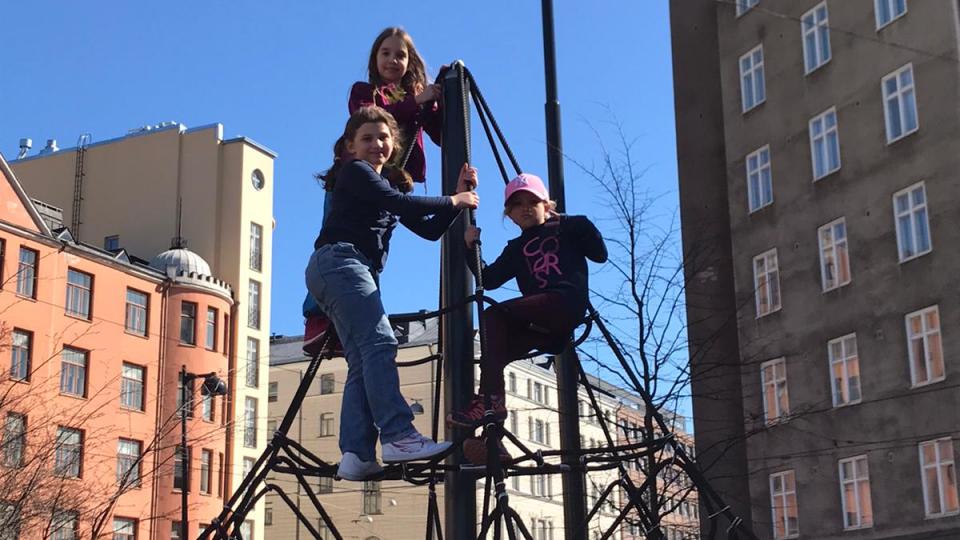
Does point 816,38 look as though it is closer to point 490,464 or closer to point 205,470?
point 205,470

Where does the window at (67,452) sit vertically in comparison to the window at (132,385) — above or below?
below

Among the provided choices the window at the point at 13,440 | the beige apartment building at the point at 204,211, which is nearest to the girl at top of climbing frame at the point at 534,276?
the window at the point at 13,440

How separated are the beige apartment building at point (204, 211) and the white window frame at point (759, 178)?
28656 mm

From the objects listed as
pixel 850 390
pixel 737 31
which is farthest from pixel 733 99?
pixel 850 390

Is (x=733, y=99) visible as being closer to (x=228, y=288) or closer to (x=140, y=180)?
(x=228, y=288)

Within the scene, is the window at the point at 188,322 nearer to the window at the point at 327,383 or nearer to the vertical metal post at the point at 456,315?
the window at the point at 327,383

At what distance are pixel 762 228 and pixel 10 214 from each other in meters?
27.4

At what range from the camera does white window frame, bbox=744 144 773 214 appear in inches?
1547

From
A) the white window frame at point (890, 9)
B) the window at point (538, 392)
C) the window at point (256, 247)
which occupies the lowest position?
the window at point (538, 392)

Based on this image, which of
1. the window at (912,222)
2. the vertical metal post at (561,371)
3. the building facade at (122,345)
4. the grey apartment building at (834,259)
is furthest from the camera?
the building facade at (122,345)

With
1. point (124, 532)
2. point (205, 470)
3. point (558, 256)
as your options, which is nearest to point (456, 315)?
point (558, 256)

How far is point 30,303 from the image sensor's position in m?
49.3

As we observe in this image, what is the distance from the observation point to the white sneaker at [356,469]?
17.4ft

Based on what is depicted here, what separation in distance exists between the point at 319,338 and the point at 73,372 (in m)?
47.9
